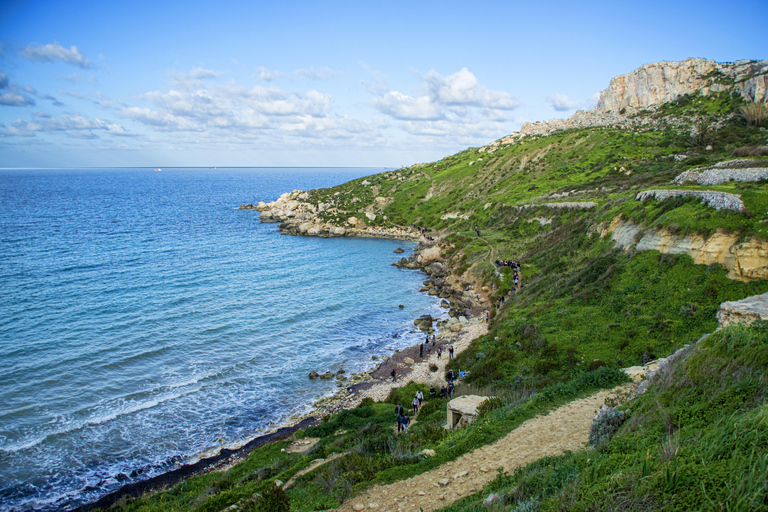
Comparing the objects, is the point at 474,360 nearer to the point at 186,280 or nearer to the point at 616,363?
the point at 616,363

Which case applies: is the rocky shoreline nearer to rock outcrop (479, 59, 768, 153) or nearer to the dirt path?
the dirt path

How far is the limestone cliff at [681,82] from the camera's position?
78.3 meters

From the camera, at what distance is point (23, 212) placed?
340ft

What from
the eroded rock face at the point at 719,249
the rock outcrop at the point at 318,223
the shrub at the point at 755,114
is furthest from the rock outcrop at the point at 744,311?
the shrub at the point at 755,114

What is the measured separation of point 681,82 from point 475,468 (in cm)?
12135

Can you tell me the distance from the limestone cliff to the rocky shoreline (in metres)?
67.8

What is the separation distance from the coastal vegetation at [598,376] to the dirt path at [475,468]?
473 mm

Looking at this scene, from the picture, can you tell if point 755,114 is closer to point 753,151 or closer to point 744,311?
point 753,151

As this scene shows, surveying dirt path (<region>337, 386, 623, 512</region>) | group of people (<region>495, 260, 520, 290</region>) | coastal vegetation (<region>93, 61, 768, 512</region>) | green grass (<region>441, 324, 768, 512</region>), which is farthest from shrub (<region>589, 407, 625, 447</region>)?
group of people (<region>495, 260, 520, 290</region>)

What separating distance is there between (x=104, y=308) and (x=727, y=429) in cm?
4767

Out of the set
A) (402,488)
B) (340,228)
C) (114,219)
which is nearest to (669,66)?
(340,228)

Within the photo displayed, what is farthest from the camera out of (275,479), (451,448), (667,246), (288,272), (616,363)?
(288,272)

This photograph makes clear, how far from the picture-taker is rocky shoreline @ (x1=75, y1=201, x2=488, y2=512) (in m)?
21.1

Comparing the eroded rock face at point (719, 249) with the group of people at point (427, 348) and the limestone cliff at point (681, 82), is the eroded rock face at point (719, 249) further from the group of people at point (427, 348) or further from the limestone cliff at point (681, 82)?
the limestone cliff at point (681, 82)
